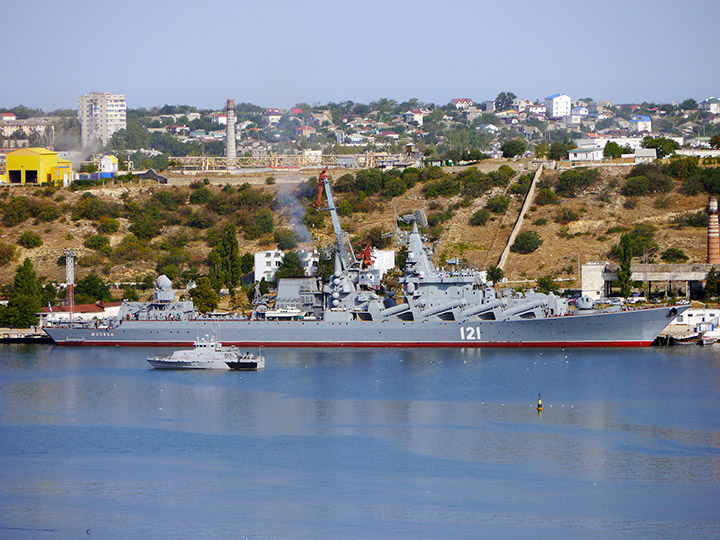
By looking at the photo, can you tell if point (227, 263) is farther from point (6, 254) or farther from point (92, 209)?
point (92, 209)

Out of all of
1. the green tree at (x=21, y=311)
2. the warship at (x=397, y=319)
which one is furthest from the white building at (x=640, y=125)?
the green tree at (x=21, y=311)

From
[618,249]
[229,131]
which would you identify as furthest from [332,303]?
[229,131]

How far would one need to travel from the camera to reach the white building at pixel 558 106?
183 m

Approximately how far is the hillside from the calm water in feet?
71.7

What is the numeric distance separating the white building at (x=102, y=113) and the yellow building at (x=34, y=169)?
58052mm

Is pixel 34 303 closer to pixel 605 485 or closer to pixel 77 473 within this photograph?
pixel 77 473

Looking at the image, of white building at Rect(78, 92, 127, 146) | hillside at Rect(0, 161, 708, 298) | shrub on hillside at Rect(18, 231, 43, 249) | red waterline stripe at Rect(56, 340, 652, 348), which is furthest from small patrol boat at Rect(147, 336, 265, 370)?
white building at Rect(78, 92, 127, 146)

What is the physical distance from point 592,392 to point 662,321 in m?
10.3

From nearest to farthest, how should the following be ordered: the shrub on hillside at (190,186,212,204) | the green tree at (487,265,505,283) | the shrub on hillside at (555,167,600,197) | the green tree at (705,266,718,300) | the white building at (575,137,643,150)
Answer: the green tree at (705,266,718,300) < the green tree at (487,265,505,283) < the shrub on hillside at (555,167,600,197) < the shrub on hillside at (190,186,212,204) < the white building at (575,137,643,150)

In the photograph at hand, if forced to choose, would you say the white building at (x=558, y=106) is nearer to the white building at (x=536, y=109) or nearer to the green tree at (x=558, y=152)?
the white building at (x=536, y=109)

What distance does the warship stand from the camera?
145 feet

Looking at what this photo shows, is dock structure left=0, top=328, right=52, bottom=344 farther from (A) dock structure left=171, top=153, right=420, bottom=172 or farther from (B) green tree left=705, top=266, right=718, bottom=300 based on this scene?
(A) dock structure left=171, top=153, right=420, bottom=172

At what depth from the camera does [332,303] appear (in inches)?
1863

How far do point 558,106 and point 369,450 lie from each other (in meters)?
162
